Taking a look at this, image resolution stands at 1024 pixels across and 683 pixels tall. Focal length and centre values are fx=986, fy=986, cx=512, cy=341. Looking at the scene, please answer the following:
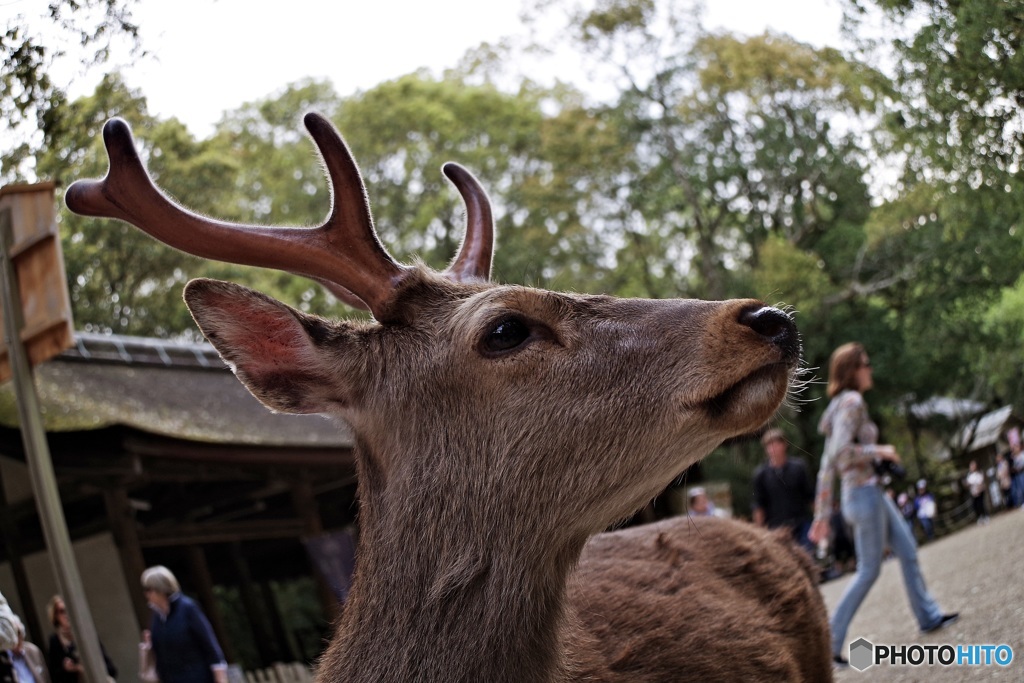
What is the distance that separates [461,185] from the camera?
3439 millimetres

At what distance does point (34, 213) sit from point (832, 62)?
2.73 metres

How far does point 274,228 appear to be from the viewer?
261cm

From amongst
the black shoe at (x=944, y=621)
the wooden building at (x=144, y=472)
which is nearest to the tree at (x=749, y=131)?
the black shoe at (x=944, y=621)

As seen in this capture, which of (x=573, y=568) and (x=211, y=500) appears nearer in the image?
(x=573, y=568)

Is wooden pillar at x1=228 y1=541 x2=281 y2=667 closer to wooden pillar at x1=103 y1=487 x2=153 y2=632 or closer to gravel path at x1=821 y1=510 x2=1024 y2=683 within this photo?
wooden pillar at x1=103 y1=487 x2=153 y2=632

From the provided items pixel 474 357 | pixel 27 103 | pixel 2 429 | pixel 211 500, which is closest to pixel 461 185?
pixel 474 357

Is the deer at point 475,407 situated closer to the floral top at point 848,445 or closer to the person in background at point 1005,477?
the person in background at point 1005,477

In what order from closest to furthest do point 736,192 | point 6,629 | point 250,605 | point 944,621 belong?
point 6,629 → point 944,621 → point 736,192 → point 250,605

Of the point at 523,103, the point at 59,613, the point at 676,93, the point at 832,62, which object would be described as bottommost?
the point at 59,613

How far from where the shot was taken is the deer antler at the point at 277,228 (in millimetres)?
2453

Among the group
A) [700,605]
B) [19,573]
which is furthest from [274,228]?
[19,573]

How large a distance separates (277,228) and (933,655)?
3.08m

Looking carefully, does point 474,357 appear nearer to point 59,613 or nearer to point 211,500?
point 59,613

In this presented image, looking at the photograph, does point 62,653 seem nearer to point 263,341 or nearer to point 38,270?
point 38,270
